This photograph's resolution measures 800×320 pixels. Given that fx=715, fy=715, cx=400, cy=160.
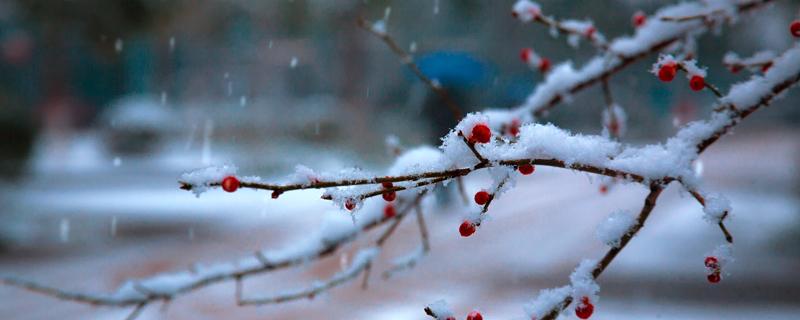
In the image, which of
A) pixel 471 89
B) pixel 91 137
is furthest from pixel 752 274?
pixel 91 137

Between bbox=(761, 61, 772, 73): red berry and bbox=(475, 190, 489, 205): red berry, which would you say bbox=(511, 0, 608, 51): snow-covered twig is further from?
bbox=(475, 190, 489, 205): red berry

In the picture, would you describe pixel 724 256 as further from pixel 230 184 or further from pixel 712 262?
pixel 230 184

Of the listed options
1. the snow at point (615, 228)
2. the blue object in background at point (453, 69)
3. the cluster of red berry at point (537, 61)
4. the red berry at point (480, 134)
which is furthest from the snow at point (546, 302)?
the blue object in background at point (453, 69)

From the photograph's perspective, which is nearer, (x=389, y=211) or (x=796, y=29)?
(x=796, y=29)

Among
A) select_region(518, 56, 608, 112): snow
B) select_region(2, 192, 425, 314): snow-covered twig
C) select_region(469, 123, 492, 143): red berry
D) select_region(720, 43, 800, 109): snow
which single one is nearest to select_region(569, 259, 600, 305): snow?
select_region(469, 123, 492, 143): red berry

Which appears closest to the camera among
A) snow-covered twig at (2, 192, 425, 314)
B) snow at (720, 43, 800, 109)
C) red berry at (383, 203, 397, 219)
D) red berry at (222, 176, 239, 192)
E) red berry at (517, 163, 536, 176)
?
red berry at (222, 176, 239, 192)

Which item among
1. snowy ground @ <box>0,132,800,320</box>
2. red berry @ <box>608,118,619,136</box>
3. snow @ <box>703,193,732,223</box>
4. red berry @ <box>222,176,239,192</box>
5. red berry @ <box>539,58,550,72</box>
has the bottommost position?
snow @ <box>703,193,732,223</box>

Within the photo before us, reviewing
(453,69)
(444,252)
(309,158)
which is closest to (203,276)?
(444,252)
